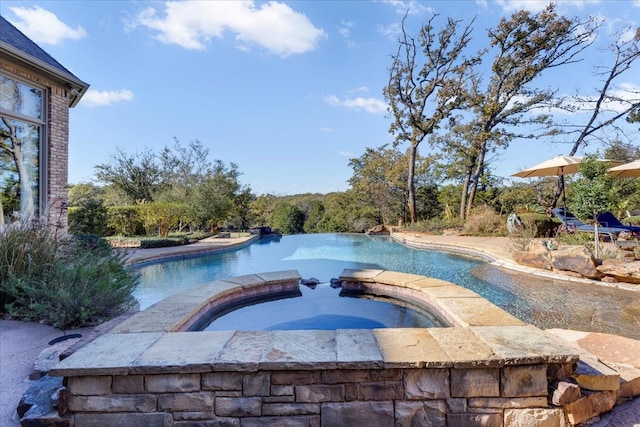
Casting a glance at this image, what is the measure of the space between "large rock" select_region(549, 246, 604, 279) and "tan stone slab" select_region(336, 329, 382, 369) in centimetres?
445

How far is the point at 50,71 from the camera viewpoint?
5.64 meters

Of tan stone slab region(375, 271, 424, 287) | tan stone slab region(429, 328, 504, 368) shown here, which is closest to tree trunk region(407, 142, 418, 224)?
tan stone slab region(375, 271, 424, 287)

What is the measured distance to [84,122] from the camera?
12.1m

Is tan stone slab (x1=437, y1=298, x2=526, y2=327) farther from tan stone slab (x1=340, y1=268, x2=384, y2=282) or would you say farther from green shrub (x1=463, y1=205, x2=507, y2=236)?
green shrub (x1=463, y1=205, x2=507, y2=236)

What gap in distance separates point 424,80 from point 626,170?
26.7 ft

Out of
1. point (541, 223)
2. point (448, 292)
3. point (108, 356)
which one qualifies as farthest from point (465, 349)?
point (541, 223)

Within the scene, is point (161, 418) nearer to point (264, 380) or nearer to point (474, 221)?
point (264, 380)

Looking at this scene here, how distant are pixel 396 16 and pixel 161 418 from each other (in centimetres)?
1462

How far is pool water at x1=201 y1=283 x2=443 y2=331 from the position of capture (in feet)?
9.91

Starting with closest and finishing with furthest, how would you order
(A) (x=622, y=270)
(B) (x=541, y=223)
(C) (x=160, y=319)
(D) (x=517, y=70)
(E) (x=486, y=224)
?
(C) (x=160, y=319)
(A) (x=622, y=270)
(B) (x=541, y=223)
(E) (x=486, y=224)
(D) (x=517, y=70)

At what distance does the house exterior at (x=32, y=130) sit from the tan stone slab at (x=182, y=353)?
5079mm

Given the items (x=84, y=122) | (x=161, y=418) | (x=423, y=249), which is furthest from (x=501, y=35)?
(x=84, y=122)

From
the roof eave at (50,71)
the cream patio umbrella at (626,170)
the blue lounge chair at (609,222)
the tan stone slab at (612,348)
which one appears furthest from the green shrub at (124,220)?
the cream patio umbrella at (626,170)

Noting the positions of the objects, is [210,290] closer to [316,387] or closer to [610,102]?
[316,387]
